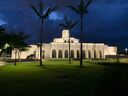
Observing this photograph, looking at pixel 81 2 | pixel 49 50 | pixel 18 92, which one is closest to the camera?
pixel 18 92

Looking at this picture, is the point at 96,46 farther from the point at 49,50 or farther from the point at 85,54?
the point at 49,50

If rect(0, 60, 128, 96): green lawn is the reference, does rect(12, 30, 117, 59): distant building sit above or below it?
above

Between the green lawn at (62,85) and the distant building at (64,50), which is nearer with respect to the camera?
the green lawn at (62,85)

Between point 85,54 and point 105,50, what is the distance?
42.4 feet

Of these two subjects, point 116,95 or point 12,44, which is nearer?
Answer: point 116,95

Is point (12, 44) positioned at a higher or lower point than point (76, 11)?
lower

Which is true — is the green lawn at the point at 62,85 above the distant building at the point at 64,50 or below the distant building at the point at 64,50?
below

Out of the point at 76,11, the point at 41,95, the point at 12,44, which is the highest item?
the point at 76,11

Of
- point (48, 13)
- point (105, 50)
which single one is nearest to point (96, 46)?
point (105, 50)

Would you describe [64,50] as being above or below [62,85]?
above

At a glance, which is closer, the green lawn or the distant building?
the green lawn

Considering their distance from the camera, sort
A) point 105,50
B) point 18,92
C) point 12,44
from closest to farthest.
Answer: point 18,92 → point 12,44 → point 105,50

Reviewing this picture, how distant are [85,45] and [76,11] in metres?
91.0

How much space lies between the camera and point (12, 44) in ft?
206
